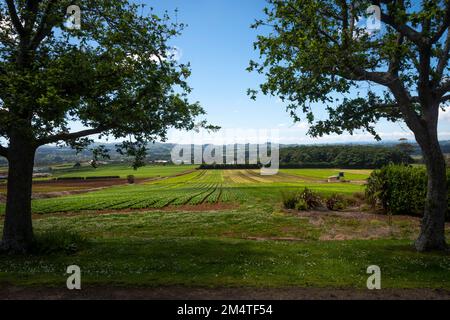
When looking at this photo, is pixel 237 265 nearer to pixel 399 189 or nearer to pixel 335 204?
pixel 399 189

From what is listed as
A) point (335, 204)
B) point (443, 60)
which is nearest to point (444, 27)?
point (443, 60)

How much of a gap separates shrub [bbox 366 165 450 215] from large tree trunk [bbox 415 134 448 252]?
16.4 meters

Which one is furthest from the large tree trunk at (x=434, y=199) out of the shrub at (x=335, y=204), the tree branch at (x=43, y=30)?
the shrub at (x=335, y=204)

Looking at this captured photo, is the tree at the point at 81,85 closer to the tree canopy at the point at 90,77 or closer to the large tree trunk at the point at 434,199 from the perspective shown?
the tree canopy at the point at 90,77

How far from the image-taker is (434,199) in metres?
14.4

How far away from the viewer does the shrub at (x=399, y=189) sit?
29.7 m

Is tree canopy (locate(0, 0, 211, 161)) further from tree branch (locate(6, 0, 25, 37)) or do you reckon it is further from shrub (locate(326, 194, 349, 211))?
shrub (locate(326, 194, 349, 211))

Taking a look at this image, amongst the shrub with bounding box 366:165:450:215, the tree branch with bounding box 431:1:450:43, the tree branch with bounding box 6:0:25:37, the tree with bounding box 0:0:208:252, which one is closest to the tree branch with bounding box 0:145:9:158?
the tree with bounding box 0:0:208:252

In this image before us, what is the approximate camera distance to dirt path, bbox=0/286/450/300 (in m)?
9.68

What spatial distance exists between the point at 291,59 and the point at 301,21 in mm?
1723

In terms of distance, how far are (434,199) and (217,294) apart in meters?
10.6
